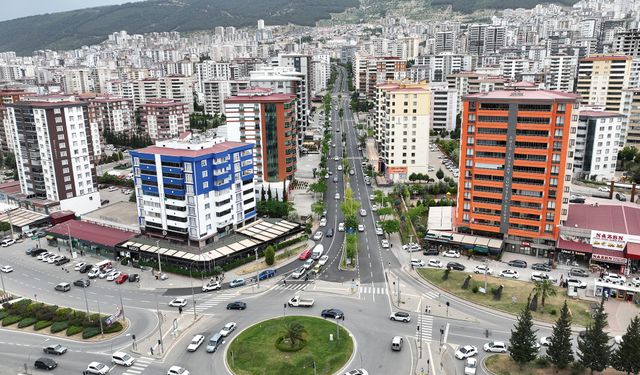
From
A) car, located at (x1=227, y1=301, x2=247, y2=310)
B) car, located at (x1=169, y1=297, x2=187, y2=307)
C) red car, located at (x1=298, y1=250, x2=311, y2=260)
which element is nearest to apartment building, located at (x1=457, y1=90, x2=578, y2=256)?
red car, located at (x1=298, y1=250, x2=311, y2=260)

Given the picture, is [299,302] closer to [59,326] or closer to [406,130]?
[59,326]

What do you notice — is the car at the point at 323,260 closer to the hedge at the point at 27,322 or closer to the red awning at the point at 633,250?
the hedge at the point at 27,322

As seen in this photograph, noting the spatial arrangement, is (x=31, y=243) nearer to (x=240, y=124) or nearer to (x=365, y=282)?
(x=240, y=124)

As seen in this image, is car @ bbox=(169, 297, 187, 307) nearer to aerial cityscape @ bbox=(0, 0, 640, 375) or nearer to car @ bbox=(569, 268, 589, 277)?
aerial cityscape @ bbox=(0, 0, 640, 375)

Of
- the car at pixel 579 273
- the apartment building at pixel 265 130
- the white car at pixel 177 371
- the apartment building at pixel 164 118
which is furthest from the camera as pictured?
the apartment building at pixel 164 118

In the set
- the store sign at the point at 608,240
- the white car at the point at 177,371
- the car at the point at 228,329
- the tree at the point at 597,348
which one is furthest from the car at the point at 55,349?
the store sign at the point at 608,240

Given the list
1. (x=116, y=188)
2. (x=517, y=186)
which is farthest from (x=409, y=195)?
(x=116, y=188)
